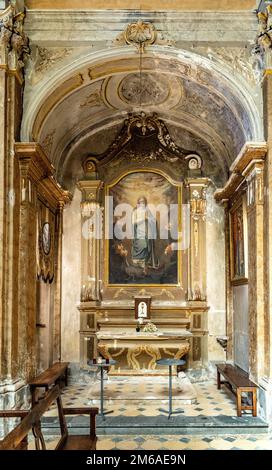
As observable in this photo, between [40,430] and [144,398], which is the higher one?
[40,430]

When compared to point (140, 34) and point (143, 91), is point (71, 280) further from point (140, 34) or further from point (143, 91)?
point (140, 34)

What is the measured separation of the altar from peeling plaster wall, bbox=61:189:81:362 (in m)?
0.85

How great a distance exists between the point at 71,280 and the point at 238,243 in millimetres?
3395

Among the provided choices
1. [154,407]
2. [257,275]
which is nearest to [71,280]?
[154,407]

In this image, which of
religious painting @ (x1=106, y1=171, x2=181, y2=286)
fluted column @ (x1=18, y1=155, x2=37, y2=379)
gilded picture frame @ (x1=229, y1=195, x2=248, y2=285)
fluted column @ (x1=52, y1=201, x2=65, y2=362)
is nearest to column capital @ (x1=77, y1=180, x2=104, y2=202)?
religious painting @ (x1=106, y1=171, x2=181, y2=286)

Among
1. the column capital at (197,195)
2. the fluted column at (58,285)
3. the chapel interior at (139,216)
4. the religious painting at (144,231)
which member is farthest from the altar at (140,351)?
the column capital at (197,195)

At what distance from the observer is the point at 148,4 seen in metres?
8.11

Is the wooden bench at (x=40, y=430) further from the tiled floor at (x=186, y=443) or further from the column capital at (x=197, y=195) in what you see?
the column capital at (x=197, y=195)

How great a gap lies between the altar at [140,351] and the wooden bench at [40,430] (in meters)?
4.83

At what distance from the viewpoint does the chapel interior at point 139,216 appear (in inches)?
292

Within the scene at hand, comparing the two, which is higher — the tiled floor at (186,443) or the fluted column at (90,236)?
the fluted column at (90,236)

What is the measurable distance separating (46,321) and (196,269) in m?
3.10

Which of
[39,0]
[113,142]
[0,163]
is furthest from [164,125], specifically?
[0,163]

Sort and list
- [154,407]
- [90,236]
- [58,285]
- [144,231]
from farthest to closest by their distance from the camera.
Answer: [144,231] < [90,236] < [58,285] < [154,407]
